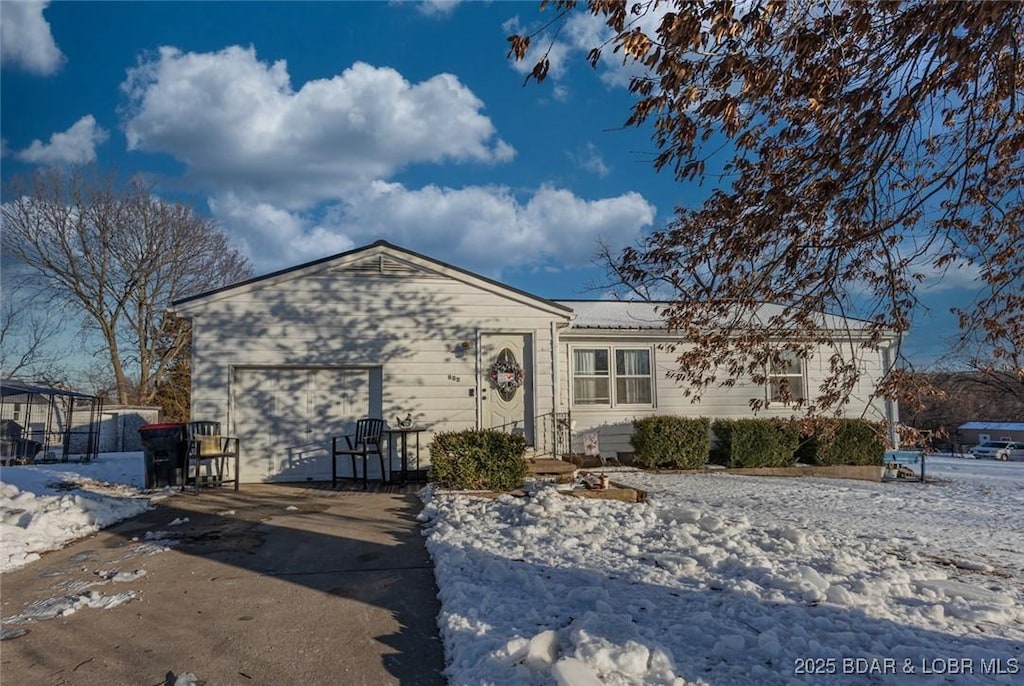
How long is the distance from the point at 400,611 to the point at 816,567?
3037mm

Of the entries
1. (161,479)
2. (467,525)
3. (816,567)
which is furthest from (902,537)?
(161,479)

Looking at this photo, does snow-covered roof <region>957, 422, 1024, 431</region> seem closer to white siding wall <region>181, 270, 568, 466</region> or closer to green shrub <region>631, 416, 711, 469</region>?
green shrub <region>631, 416, 711, 469</region>

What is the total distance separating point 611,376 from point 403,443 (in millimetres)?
4873

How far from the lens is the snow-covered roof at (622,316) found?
1282cm

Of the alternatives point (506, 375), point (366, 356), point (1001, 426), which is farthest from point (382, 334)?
point (1001, 426)

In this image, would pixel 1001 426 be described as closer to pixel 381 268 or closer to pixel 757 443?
pixel 757 443

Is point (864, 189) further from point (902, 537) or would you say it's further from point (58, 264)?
point (58, 264)

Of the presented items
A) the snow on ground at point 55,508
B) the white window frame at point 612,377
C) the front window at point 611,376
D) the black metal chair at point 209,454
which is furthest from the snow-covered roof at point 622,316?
the snow on ground at point 55,508

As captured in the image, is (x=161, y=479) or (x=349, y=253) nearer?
(x=161, y=479)

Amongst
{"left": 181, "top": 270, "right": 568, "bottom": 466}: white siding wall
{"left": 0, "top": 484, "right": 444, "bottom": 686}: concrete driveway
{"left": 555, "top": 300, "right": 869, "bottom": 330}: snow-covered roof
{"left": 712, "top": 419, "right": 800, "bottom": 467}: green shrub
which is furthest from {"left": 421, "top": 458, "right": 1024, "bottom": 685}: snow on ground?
{"left": 555, "top": 300, "right": 869, "bottom": 330}: snow-covered roof

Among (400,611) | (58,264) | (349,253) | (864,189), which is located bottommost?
(400,611)

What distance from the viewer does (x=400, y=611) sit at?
4.06m

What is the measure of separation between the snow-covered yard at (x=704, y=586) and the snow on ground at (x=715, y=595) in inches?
0.5

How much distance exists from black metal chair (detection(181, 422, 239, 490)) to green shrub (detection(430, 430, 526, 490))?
3.51 metres
